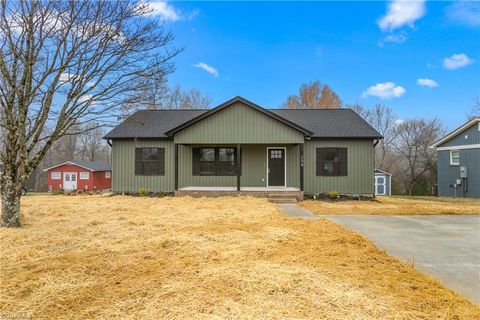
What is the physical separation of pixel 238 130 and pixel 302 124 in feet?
13.7

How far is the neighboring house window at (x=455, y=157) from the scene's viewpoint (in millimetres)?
19103

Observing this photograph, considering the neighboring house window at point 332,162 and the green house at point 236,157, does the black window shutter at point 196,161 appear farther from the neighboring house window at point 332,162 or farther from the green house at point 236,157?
the neighboring house window at point 332,162

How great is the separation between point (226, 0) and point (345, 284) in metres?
10.9

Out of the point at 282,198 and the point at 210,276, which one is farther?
the point at 282,198

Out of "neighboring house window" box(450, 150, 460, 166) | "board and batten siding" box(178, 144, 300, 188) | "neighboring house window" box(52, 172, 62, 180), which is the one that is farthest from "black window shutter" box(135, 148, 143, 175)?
"neighboring house window" box(52, 172, 62, 180)

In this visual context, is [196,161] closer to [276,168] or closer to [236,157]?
[236,157]

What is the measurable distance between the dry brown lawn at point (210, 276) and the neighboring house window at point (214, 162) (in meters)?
8.23

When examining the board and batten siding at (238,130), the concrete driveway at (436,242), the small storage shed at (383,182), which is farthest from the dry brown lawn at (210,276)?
the small storage shed at (383,182)

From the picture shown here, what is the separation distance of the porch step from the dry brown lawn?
564 cm

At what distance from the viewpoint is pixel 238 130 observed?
12.8 metres

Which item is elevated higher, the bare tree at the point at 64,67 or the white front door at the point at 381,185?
the bare tree at the point at 64,67

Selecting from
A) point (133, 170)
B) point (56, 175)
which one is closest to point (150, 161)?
point (133, 170)

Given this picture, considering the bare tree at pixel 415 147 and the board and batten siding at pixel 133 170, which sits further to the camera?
the bare tree at pixel 415 147

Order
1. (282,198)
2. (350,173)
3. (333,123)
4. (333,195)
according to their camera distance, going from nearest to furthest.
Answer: (282,198), (333,195), (350,173), (333,123)
